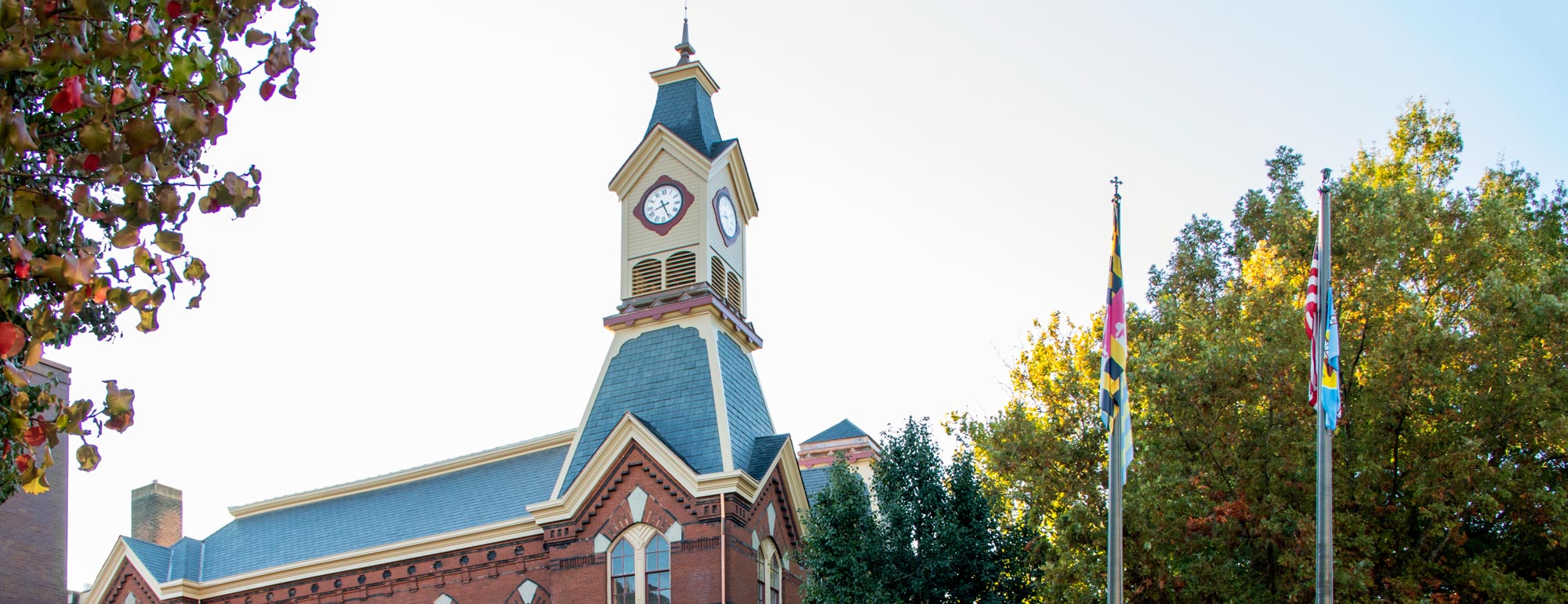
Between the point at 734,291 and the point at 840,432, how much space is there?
1757 centimetres

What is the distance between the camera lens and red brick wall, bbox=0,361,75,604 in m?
25.0

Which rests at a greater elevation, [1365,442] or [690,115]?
[690,115]

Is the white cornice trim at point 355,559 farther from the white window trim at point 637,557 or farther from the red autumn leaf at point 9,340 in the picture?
the red autumn leaf at point 9,340

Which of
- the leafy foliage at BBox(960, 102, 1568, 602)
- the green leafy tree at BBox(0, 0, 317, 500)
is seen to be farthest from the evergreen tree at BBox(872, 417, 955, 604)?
the green leafy tree at BBox(0, 0, 317, 500)

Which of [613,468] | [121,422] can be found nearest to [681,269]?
[613,468]

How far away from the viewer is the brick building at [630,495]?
31375mm

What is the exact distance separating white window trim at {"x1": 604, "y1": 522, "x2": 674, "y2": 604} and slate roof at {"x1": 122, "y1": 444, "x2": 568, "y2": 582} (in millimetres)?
3306

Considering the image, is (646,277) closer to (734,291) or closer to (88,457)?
(734,291)

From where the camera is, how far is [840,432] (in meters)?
54.3

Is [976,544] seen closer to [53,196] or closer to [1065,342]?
[1065,342]

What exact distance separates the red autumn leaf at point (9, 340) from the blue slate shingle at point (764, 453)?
25.1m

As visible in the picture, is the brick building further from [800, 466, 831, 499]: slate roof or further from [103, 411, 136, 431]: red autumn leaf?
[103, 411, 136, 431]: red autumn leaf

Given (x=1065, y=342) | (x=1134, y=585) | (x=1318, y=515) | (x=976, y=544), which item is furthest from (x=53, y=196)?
(x=1065, y=342)

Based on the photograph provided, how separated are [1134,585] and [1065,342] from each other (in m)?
9.99
